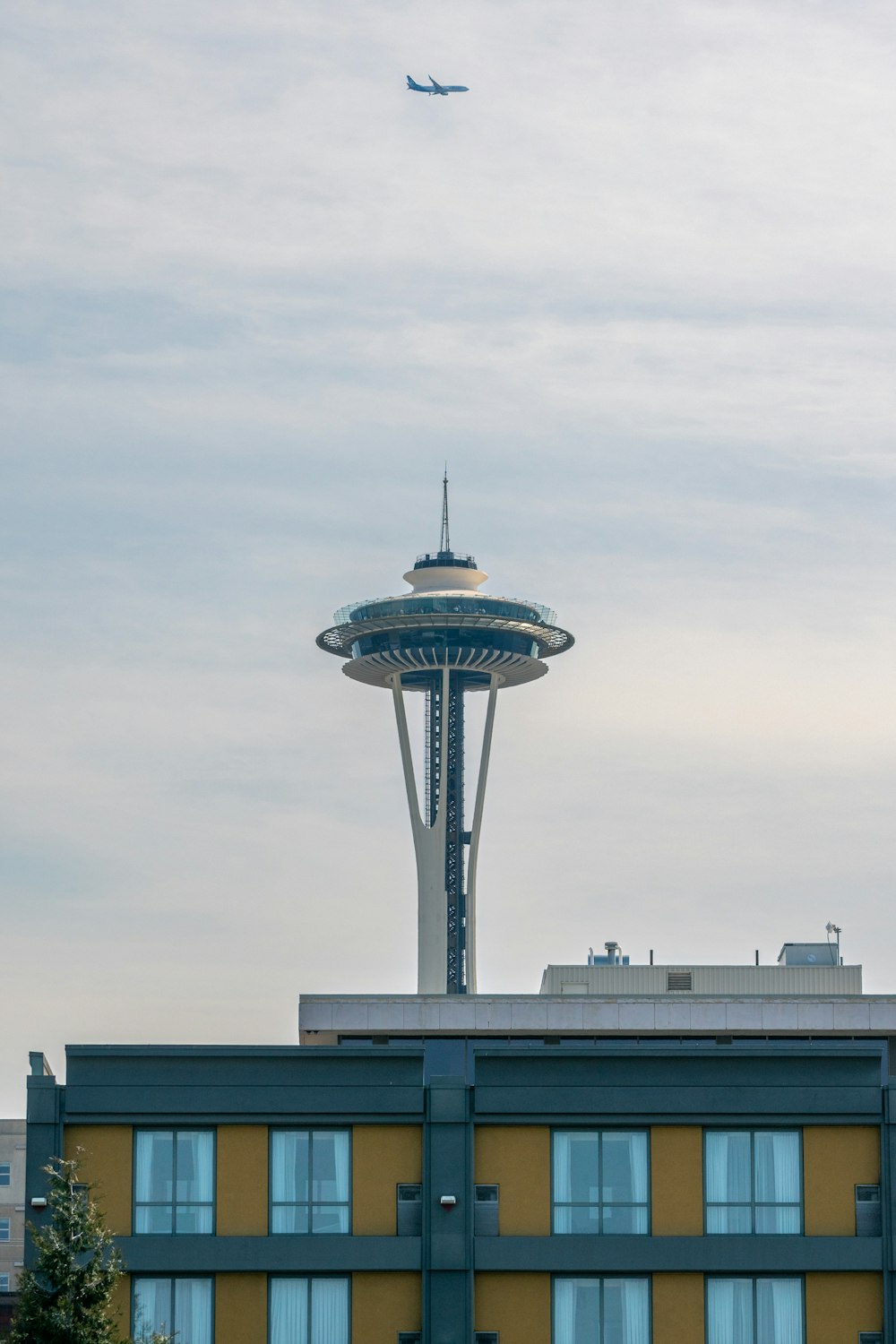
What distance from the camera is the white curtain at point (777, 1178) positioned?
2142 inches

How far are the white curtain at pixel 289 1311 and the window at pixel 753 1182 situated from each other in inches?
335

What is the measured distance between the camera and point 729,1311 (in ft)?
178

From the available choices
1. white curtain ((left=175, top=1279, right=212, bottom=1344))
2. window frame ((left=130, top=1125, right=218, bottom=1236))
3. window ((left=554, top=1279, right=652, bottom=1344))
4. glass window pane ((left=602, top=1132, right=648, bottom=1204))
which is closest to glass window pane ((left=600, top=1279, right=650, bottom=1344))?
window ((left=554, top=1279, right=652, bottom=1344))

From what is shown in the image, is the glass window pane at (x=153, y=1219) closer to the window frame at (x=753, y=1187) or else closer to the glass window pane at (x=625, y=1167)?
the glass window pane at (x=625, y=1167)

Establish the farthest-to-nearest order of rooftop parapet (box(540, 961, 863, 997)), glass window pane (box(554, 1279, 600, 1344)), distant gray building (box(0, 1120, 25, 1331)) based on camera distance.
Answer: distant gray building (box(0, 1120, 25, 1331)) < rooftop parapet (box(540, 961, 863, 997)) < glass window pane (box(554, 1279, 600, 1344))

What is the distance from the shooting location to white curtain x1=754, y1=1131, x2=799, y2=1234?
5441 cm

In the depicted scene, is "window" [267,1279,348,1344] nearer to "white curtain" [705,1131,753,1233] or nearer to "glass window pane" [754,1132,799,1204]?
"white curtain" [705,1131,753,1233]

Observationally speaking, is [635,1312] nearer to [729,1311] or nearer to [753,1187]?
[729,1311]

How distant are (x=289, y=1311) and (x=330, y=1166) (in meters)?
3.03

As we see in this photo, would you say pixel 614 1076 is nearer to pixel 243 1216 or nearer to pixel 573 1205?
pixel 573 1205

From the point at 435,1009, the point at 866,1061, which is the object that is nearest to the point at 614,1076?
the point at 866,1061

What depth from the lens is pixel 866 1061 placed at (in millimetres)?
54656

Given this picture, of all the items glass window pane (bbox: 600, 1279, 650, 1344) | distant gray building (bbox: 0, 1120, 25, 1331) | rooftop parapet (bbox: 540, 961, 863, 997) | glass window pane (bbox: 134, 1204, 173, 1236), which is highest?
rooftop parapet (bbox: 540, 961, 863, 997)

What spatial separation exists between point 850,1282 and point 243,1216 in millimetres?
12497
